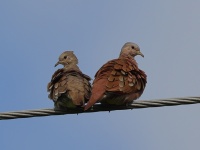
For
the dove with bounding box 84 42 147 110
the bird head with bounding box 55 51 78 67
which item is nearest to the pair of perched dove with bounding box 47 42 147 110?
the dove with bounding box 84 42 147 110

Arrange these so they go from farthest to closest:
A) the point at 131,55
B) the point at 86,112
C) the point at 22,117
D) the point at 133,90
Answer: the point at 131,55 < the point at 133,90 < the point at 86,112 < the point at 22,117

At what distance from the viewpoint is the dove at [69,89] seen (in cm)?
816

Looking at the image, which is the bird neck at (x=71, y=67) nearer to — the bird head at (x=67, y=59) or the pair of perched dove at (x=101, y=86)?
the bird head at (x=67, y=59)

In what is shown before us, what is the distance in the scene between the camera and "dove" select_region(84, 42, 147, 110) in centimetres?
812

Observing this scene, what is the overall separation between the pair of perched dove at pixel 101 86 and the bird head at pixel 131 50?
1.67 m

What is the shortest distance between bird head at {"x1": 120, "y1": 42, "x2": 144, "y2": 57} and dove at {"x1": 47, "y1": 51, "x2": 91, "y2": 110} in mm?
1838

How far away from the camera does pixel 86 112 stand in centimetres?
790

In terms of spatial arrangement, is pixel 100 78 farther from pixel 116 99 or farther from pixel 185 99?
pixel 185 99

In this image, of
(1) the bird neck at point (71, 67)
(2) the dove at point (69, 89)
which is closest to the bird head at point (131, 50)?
(1) the bird neck at point (71, 67)

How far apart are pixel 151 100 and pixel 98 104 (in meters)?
1.02

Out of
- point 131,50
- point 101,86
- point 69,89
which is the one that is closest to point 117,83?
point 101,86

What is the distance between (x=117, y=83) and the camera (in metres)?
8.24

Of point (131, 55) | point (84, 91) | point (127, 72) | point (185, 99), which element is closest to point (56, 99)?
point (84, 91)

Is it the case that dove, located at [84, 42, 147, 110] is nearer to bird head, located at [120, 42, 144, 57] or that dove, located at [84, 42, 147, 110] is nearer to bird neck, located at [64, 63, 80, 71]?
bird neck, located at [64, 63, 80, 71]
